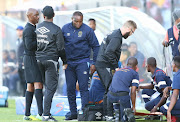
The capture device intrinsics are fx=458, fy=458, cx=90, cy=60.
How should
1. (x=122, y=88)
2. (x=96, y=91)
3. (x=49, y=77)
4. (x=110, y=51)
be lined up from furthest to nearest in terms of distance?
1. (x=96, y=91)
2. (x=49, y=77)
3. (x=110, y=51)
4. (x=122, y=88)

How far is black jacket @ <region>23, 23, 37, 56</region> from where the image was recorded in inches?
332

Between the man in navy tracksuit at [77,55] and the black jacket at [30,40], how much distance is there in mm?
656

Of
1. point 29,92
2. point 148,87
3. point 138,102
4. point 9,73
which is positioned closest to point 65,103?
point 29,92

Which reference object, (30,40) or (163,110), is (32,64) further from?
(163,110)

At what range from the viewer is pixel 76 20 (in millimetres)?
8789

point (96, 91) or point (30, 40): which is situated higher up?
point (30, 40)

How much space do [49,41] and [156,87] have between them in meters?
2.19

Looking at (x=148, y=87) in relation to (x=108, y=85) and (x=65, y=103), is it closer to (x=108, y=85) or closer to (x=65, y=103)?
(x=108, y=85)

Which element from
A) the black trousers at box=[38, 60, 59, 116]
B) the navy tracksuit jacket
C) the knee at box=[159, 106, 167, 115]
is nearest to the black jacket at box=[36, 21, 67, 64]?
the black trousers at box=[38, 60, 59, 116]

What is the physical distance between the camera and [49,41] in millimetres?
8359

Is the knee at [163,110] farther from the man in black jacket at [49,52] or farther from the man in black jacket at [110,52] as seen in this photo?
the man in black jacket at [49,52]

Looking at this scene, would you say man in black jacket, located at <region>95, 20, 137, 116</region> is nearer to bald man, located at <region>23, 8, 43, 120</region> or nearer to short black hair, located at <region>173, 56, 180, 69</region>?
short black hair, located at <region>173, 56, 180, 69</region>

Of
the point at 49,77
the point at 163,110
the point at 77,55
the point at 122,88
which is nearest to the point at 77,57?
the point at 77,55

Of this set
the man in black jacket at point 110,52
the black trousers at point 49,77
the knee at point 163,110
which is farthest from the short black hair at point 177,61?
the black trousers at point 49,77
